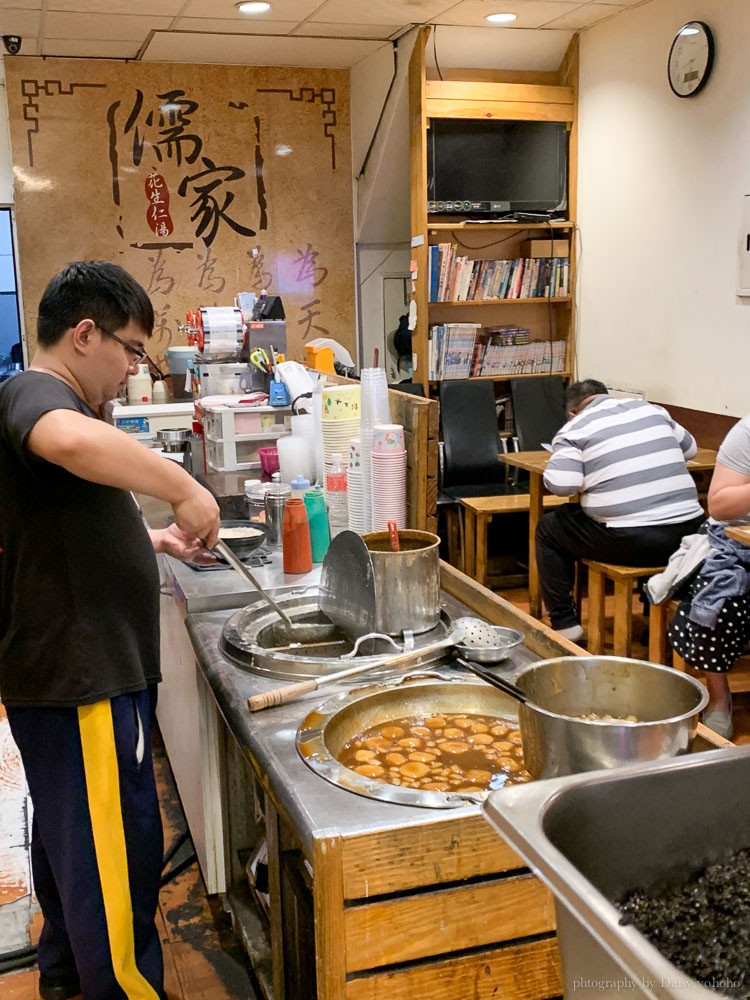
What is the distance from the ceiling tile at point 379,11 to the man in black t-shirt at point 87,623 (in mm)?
3544

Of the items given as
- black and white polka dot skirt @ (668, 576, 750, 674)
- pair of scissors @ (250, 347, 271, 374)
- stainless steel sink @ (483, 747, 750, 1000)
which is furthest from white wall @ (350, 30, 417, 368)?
stainless steel sink @ (483, 747, 750, 1000)

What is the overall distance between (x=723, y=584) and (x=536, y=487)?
1.54 meters

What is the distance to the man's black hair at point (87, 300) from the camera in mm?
1749

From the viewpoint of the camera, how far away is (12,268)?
6020 mm

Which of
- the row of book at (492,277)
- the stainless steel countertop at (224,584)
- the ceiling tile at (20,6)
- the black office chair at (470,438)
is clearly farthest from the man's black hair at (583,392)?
the ceiling tile at (20,6)

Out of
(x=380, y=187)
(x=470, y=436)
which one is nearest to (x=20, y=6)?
(x=380, y=187)

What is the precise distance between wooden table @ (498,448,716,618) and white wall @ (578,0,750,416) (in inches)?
10.5

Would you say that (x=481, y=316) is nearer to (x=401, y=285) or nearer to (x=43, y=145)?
(x=401, y=285)

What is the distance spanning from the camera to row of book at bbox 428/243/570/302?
5.40m

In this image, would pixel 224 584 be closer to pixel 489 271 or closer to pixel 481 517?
pixel 481 517

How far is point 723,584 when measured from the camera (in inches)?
121

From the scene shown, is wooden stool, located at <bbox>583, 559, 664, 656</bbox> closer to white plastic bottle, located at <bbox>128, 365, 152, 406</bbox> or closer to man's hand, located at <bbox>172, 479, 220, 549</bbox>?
man's hand, located at <bbox>172, 479, 220, 549</bbox>

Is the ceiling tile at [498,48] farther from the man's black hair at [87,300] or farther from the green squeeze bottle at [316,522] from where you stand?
the man's black hair at [87,300]

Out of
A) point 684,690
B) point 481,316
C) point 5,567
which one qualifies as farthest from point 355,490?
point 481,316
